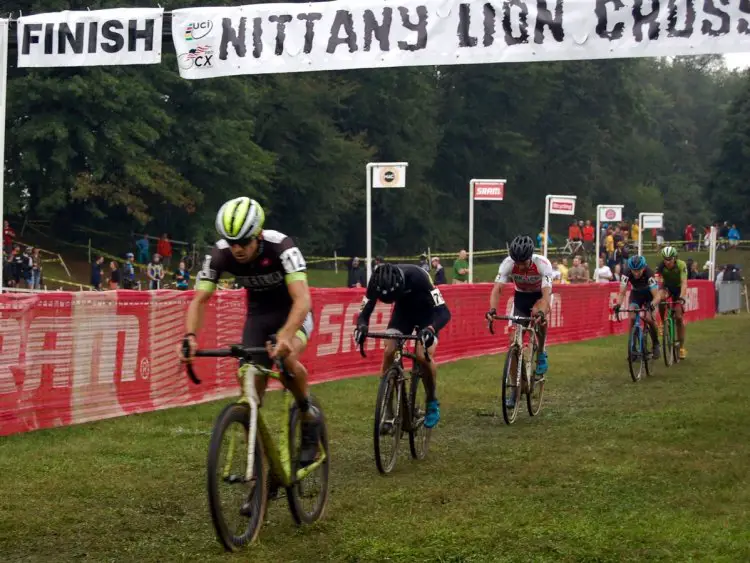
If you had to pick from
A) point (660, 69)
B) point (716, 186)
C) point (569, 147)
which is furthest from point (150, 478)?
point (660, 69)

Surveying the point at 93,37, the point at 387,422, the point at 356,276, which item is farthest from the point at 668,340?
the point at 356,276

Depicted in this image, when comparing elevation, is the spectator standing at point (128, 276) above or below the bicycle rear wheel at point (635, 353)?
above

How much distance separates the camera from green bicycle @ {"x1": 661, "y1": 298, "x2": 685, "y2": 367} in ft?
62.4

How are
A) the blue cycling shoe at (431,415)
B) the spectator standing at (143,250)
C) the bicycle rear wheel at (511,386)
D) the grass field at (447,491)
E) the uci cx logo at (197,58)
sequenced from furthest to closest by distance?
the spectator standing at (143,250)
the uci cx logo at (197,58)
the bicycle rear wheel at (511,386)
the blue cycling shoe at (431,415)
the grass field at (447,491)

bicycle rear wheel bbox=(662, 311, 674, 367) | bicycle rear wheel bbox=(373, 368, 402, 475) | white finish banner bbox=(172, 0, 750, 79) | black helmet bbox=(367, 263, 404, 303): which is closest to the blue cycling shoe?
bicycle rear wheel bbox=(373, 368, 402, 475)

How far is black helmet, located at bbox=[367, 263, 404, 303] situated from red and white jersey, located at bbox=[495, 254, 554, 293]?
292 cm

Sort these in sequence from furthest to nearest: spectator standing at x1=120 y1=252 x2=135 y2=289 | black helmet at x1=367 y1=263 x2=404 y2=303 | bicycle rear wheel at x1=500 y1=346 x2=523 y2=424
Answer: spectator standing at x1=120 y1=252 x2=135 y2=289 < bicycle rear wheel at x1=500 y1=346 x2=523 y2=424 < black helmet at x1=367 y1=263 x2=404 y2=303

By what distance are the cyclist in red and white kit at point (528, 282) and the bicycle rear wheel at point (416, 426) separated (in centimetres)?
208

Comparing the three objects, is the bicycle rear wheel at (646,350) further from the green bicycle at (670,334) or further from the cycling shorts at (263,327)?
the cycling shorts at (263,327)

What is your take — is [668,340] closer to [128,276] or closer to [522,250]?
[522,250]

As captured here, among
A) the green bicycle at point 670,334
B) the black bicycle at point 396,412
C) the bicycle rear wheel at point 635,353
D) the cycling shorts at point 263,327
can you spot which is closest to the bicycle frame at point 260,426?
the cycling shorts at point 263,327

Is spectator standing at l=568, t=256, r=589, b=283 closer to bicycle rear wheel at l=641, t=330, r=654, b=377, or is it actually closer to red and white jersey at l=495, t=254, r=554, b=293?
bicycle rear wheel at l=641, t=330, r=654, b=377

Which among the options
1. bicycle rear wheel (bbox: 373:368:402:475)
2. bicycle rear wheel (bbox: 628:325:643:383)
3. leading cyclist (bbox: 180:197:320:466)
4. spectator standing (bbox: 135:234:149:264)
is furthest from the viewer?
spectator standing (bbox: 135:234:149:264)

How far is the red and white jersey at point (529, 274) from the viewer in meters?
12.3
